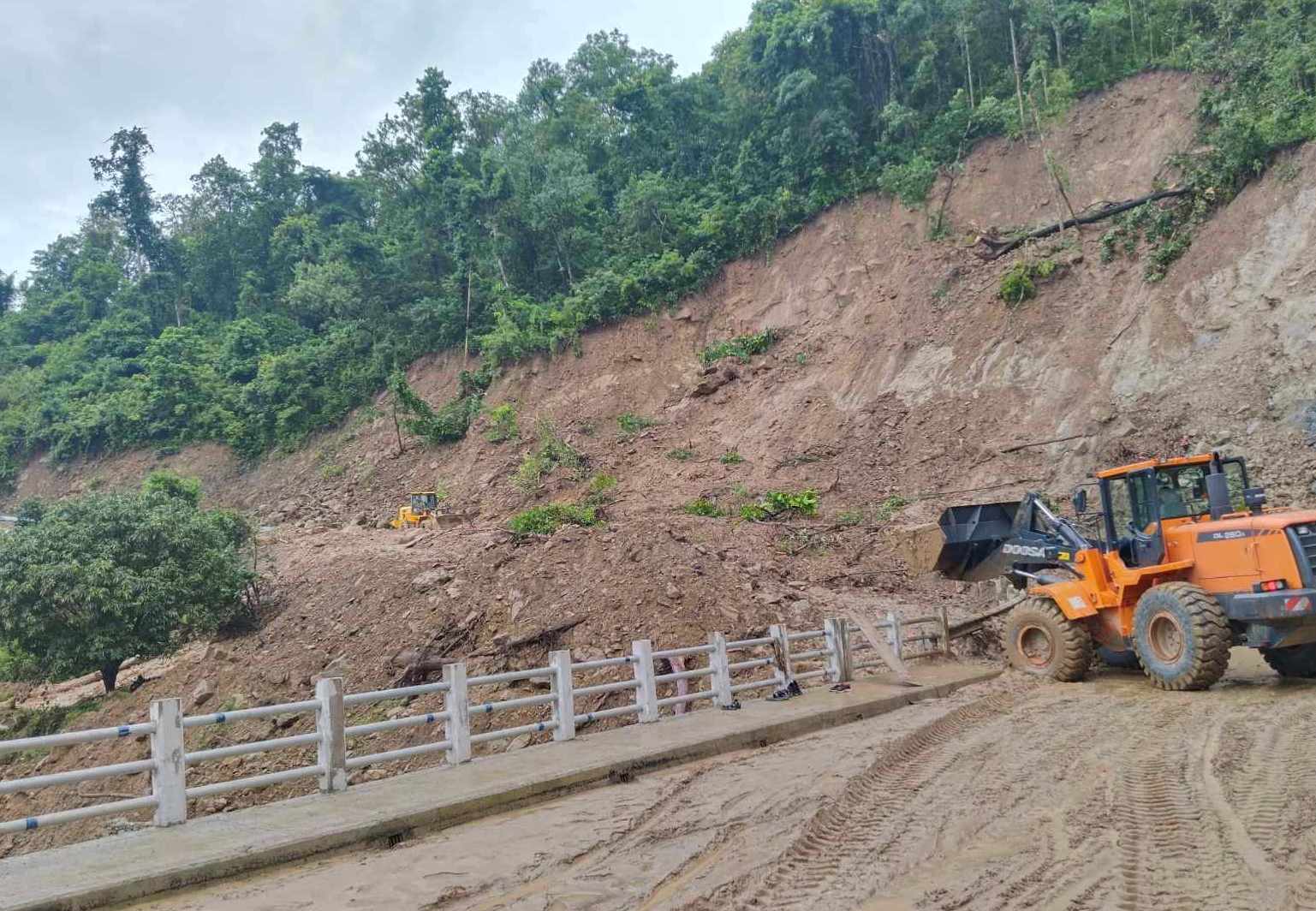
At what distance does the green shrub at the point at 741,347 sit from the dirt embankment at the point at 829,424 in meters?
0.51

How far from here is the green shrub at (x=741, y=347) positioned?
3219 cm

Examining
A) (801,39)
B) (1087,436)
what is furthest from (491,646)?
(801,39)

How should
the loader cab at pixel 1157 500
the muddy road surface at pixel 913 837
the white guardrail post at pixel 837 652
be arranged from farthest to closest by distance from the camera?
the white guardrail post at pixel 837 652
the loader cab at pixel 1157 500
the muddy road surface at pixel 913 837

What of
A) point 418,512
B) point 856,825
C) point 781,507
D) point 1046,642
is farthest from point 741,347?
point 856,825

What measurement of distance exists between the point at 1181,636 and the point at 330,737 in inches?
347

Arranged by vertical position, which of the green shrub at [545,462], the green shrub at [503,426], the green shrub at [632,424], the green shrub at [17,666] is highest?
the green shrub at [503,426]

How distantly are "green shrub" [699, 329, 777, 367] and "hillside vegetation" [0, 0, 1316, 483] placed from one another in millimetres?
3448

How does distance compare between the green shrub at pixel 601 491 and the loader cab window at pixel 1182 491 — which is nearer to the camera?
the loader cab window at pixel 1182 491

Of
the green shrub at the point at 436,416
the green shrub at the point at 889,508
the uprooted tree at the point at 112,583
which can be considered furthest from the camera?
the green shrub at the point at 436,416

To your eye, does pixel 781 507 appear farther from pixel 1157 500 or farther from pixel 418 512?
pixel 418 512

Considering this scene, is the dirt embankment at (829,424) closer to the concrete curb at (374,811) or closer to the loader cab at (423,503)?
the loader cab at (423,503)

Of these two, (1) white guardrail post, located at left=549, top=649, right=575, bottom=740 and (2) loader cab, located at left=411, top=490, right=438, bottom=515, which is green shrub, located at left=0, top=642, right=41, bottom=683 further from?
(1) white guardrail post, located at left=549, top=649, right=575, bottom=740

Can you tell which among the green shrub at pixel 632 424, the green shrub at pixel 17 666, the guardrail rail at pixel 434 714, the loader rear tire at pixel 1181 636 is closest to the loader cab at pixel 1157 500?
the loader rear tire at pixel 1181 636

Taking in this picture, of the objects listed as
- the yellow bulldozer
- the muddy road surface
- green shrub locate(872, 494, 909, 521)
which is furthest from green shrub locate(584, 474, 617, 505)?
the muddy road surface
